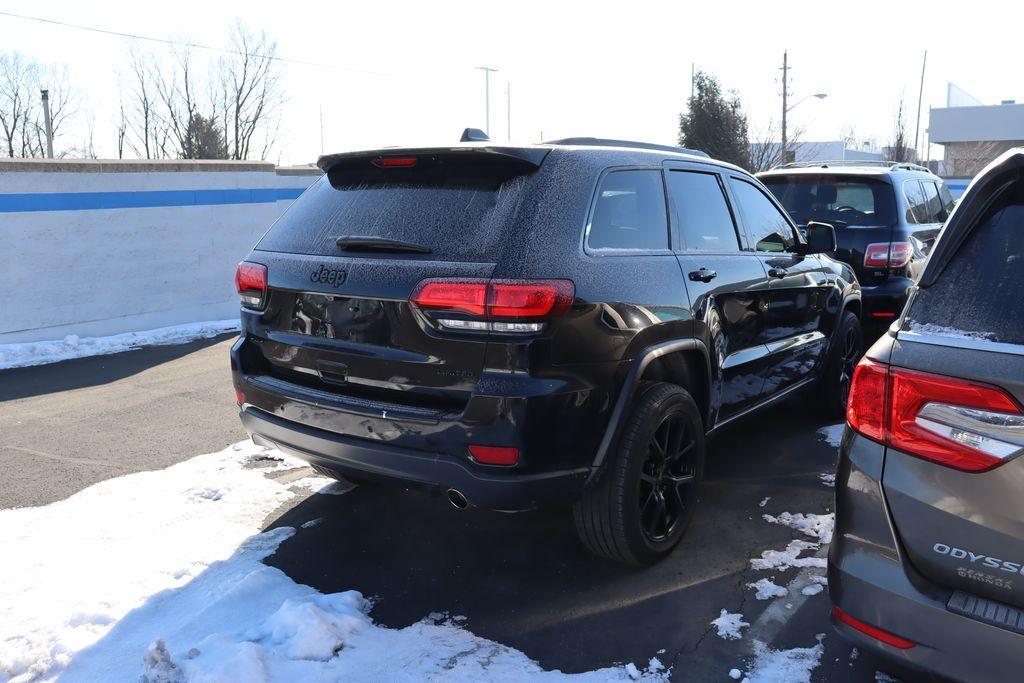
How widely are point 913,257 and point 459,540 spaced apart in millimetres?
5042

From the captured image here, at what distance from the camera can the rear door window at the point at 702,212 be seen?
12.8 feet

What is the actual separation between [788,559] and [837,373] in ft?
7.74

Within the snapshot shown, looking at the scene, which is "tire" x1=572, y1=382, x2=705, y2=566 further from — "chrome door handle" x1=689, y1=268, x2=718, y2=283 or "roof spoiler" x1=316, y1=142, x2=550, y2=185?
"roof spoiler" x1=316, y1=142, x2=550, y2=185

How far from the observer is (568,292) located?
292 centimetres

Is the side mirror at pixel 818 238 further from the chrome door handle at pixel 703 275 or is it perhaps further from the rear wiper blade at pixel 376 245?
the rear wiper blade at pixel 376 245

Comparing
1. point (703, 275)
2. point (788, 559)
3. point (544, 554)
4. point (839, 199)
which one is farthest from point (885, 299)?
point (544, 554)

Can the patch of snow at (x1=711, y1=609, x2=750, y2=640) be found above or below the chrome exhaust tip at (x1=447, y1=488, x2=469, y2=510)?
below

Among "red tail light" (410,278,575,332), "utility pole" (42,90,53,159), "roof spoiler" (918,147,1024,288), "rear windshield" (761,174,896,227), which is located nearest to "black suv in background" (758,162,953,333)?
"rear windshield" (761,174,896,227)

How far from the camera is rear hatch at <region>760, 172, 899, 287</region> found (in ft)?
22.7

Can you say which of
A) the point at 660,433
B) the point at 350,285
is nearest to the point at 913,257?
the point at 660,433

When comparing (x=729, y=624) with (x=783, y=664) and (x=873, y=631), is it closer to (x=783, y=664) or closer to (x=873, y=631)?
(x=783, y=664)

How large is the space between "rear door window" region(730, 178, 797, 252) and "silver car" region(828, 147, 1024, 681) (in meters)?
2.14

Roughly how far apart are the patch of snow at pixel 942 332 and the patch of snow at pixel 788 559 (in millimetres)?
1660

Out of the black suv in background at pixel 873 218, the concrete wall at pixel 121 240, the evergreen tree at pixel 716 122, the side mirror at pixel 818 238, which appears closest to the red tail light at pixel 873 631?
the side mirror at pixel 818 238
